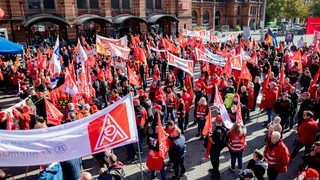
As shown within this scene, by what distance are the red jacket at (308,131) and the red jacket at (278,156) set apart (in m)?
1.55

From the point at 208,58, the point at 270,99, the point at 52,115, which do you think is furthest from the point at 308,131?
the point at 52,115

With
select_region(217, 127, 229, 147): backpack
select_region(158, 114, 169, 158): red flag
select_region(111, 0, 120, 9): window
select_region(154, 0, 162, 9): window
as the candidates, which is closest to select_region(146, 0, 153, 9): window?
select_region(154, 0, 162, 9): window

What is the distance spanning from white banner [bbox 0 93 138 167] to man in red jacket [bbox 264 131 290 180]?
3.02 m

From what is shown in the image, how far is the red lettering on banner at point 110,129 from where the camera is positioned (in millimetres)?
4652

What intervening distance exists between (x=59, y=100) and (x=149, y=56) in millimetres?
8992

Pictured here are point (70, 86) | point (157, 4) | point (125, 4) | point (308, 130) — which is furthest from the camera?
point (157, 4)

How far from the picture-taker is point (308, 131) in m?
6.89

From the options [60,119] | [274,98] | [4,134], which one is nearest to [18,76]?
[60,119]

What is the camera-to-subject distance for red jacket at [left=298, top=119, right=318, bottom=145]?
6832 mm

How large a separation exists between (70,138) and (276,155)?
4208mm

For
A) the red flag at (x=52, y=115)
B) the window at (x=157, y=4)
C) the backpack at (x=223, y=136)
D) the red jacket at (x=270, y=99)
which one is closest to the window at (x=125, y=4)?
the window at (x=157, y=4)

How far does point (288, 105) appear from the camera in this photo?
27.7 feet

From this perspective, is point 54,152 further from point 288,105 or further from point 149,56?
point 149,56

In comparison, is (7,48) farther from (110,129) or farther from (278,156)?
(278,156)
